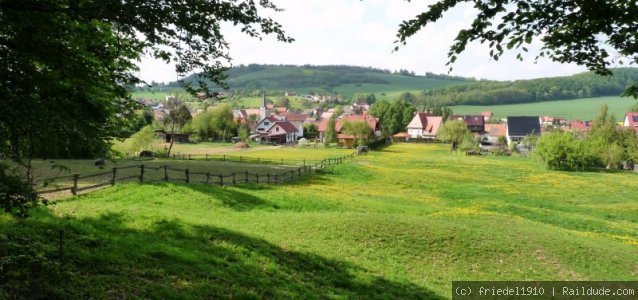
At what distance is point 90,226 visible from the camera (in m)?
11.8

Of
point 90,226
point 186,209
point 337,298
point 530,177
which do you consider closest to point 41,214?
point 90,226

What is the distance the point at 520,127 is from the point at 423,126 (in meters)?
26.4

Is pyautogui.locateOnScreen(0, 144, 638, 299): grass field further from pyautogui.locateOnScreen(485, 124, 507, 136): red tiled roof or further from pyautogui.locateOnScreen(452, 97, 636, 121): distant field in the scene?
pyautogui.locateOnScreen(452, 97, 636, 121): distant field

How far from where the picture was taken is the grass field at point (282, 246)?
30.0 feet

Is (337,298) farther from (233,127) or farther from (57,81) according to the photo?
(233,127)

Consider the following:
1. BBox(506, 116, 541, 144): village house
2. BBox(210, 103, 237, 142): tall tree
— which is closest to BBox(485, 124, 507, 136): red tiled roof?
BBox(506, 116, 541, 144): village house

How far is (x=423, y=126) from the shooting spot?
127 meters

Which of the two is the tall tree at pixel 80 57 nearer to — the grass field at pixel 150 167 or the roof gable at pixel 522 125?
the grass field at pixel 150 167

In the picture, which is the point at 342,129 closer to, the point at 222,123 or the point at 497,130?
the point at 222,123

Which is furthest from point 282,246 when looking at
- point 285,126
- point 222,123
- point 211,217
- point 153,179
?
point 285,126

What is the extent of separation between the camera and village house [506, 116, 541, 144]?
366ft

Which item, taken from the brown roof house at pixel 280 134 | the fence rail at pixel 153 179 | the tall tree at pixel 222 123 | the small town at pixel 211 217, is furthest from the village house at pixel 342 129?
the small town at pixel 211 217

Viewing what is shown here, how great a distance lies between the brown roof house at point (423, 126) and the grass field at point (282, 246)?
96.1 m

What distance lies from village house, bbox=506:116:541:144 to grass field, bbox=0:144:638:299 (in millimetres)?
87600
